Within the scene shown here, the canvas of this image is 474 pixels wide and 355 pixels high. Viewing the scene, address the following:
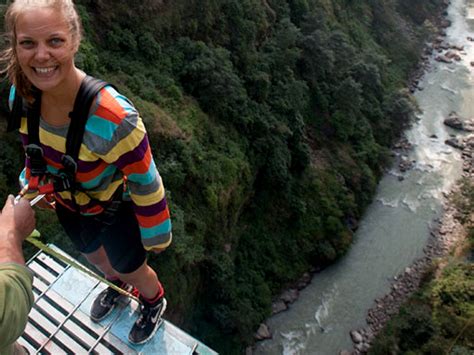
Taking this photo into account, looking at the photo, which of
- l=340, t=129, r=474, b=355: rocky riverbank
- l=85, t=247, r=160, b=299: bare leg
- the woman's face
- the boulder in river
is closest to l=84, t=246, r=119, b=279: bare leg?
l=85, t=247, r=160, b=299: bare leg

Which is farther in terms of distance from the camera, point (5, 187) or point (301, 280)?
point (301, 280)

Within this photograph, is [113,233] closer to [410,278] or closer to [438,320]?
[438,320]

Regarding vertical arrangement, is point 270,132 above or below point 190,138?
below

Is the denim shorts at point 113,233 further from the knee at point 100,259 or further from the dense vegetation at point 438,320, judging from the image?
the dense vegetation at point 438,320

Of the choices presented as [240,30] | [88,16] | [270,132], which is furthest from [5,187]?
[240,30]

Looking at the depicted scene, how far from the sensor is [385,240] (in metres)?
15.9

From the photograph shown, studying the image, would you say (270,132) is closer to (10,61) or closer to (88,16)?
(88,16)

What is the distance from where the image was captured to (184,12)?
13945 mm

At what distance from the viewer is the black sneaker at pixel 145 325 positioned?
3.32 metres

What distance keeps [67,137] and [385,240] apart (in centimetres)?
1547

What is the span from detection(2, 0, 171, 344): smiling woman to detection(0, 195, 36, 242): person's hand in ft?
0.74

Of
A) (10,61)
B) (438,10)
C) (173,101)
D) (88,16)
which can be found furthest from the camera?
(438,10)

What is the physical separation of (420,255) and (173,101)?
1082 centimetres

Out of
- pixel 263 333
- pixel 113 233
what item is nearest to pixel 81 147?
pixel 113 233
